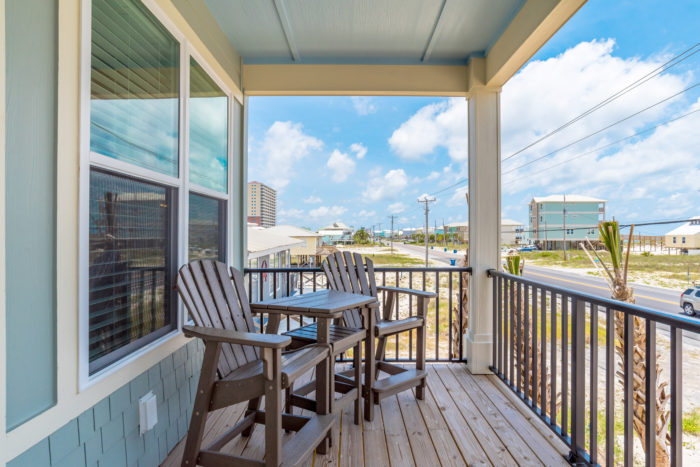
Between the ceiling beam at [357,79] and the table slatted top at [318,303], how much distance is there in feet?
6.11

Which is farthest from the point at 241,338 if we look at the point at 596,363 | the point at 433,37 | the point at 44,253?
the point at 433,37

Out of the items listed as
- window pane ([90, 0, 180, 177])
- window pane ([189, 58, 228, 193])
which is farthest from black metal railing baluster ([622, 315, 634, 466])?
window pane ([189, 58, 228, 193])

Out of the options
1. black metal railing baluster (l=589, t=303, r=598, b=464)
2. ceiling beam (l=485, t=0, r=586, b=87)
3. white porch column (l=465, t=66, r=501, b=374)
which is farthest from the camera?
white porch column (l=465, t=66, r=501, b=374)

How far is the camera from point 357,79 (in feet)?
9.72

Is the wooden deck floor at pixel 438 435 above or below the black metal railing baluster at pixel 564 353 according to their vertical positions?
below

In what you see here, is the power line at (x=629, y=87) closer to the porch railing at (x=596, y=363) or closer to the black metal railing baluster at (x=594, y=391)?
the porch railing at (x=596, y=363)

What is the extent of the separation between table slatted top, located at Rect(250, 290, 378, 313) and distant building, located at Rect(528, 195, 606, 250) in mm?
2108

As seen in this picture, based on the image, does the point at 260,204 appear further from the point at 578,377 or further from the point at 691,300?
the point at 691,300

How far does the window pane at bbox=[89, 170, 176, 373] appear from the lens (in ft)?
4.44

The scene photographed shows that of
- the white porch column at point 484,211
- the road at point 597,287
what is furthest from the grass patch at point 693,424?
the white porch column at point 484,211

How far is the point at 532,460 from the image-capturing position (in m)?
1.74

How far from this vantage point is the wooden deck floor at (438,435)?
176cm

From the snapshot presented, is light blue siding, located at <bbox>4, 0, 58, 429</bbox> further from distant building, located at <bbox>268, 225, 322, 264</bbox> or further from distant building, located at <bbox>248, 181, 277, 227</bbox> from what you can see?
distant building, located at <bbox>268, 225, 322, 264</bbox>

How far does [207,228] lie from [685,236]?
3636 mm
